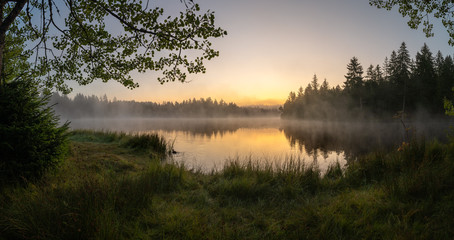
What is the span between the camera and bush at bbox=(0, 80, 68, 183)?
4.54 metres

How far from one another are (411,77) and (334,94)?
24004mm

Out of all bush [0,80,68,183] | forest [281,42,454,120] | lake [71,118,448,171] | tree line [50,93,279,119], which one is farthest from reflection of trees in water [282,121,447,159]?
tree line [50,93,279,119]

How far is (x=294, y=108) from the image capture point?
91500 millimetres

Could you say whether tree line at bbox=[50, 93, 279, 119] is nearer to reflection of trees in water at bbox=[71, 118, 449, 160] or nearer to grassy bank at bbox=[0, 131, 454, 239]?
reflection of trees in water at bbox=[71, 118, 449, 160]

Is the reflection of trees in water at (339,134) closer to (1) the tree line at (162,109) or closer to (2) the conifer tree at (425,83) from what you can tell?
(2) the conifer tree at (425,83)

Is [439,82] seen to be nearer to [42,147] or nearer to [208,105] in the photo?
[42,147]

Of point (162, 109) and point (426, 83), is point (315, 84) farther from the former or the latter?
point (162, 109)

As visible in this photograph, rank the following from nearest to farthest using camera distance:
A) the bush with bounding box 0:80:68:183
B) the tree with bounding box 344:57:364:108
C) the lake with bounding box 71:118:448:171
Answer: the bush with bounding box 0:80:68:183
the lake with bounding box 71:118:448:171
the tree with bounding box 344:57:364:108

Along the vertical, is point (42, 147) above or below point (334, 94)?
below

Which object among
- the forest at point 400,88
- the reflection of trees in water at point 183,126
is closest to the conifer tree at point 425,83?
the forest at point 400,88

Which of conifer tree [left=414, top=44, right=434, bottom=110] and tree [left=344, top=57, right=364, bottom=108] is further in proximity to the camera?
tree [left=344, top=57, right=364, bottom=108]

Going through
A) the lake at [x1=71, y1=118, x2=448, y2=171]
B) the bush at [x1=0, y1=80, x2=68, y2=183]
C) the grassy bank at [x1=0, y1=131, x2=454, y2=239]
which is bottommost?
the lake at [x1=71, y1=118, x2=448, y2=171]

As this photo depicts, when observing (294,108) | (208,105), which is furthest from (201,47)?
(208,105)

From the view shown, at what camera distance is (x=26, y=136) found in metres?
4.69
